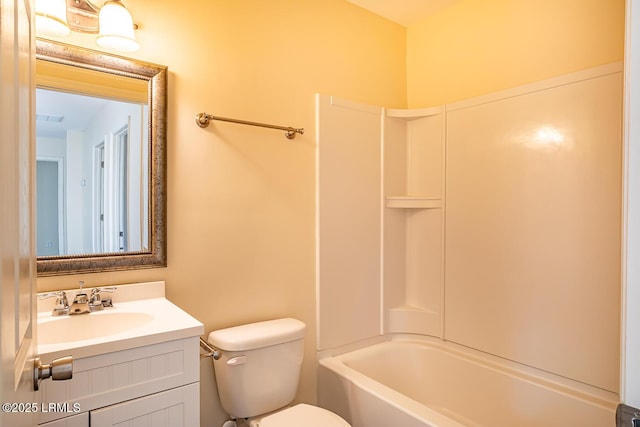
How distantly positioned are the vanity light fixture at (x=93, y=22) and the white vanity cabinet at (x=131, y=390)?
1.17 metres

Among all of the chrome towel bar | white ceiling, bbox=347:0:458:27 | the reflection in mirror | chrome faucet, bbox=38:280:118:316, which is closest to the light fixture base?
the reflection in mirror

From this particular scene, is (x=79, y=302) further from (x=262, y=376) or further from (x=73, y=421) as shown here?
(x=262, y=376)

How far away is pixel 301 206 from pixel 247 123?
55 cm

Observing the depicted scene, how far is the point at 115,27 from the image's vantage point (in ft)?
4.77

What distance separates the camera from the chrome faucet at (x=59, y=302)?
1396 millimetres

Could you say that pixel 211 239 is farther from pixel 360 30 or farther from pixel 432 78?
pixel 432 78

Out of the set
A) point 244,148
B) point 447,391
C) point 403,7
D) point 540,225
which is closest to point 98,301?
point 244,148

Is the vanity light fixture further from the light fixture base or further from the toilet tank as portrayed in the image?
the toilet tank

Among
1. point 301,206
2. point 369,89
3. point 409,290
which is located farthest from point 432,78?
point 409,290

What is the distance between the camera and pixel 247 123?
6.25ft

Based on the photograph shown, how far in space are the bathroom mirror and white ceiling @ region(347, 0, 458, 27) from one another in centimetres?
144

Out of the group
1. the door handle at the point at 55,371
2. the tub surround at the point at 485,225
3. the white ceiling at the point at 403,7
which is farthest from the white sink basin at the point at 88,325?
the white ceiling at the point at 403,7

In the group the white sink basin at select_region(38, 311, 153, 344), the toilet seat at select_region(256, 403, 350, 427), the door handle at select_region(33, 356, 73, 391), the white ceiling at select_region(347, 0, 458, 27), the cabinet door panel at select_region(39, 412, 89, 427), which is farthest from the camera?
the white ceiling at select_region(347, 0, 458, 27)

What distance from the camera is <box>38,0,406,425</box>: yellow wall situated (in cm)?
172
